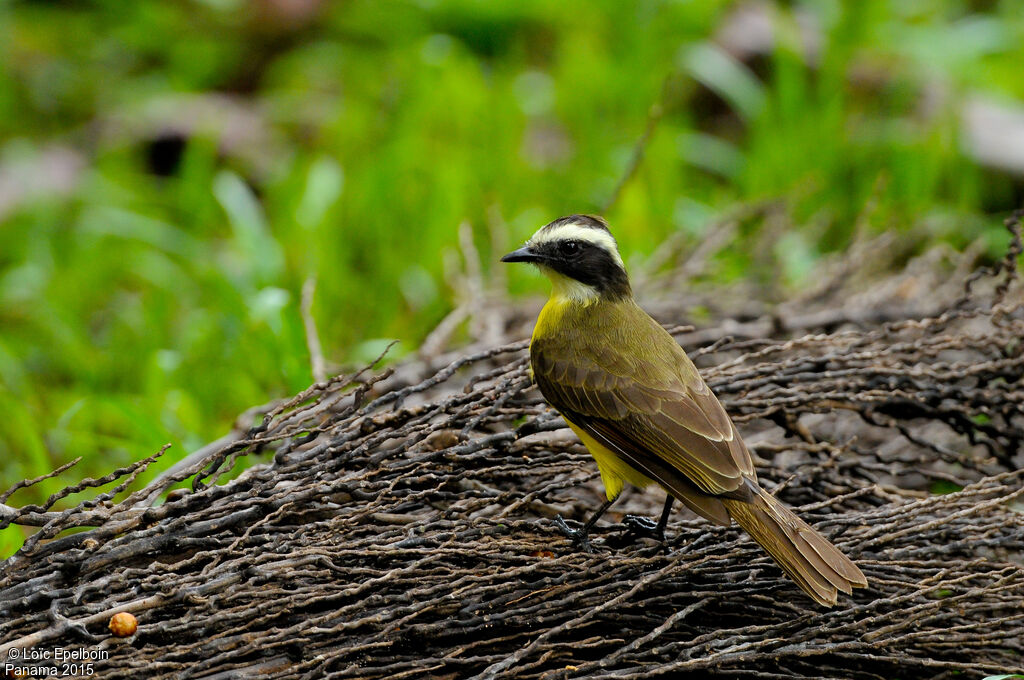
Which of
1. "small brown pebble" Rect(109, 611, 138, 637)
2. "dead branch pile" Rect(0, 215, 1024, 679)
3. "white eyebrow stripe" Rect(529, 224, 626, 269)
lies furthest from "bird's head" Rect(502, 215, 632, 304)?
"small brown pebble" Rect(109, 611, 138, 637)

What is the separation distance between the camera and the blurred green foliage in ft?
17.5

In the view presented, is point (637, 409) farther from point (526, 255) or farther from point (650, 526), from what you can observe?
point (526, 255)

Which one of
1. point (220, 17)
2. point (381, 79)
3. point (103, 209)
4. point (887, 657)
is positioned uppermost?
point (220, 17)

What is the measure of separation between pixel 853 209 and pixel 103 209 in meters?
4.85

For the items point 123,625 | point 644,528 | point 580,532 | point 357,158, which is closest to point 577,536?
point 580,532

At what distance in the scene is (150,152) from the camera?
8.23 meters

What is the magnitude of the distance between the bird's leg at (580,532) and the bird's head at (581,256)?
82cm

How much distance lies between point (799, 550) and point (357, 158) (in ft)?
17.2

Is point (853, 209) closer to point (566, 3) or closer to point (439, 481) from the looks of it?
point (566, 3)

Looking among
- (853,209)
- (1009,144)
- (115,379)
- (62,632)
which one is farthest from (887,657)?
(1009,144)

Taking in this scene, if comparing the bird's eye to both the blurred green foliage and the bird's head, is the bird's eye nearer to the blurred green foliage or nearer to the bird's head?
the bird's head

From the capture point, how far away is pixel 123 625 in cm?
255

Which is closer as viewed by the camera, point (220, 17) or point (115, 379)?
point (115, 379)

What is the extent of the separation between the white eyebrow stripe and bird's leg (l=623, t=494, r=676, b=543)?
89cm
